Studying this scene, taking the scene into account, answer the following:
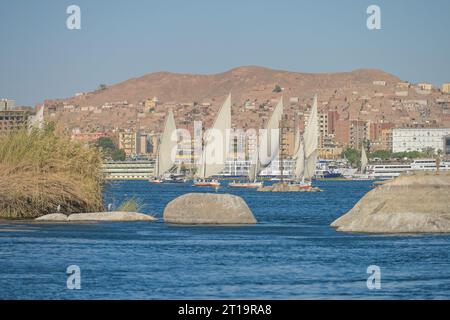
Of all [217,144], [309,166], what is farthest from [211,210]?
[309,166]

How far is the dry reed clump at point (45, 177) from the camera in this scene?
5294cm

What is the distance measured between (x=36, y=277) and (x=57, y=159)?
2152 centimetres

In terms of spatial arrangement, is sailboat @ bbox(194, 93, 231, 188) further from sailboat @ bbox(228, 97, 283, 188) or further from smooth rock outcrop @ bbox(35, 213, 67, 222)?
smooth rock outcrop @ bbox(35, 213, 67, 222)

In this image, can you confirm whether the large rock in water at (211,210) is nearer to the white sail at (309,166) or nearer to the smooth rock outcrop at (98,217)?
the smooth rock outcrop at (98,217)

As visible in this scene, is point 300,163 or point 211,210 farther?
point 300,163

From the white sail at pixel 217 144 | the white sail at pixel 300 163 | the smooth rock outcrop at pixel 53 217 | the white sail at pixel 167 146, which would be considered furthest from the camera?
the white sail at pixel 300 163

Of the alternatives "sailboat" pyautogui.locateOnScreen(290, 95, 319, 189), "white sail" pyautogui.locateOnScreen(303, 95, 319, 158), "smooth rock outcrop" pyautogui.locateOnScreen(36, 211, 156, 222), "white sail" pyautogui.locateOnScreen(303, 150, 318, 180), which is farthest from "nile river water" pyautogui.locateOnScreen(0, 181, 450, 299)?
"white sail" pyautogui.locateOnScreen(303, 150, 318, 180)

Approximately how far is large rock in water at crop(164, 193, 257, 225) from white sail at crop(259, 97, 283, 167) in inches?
3044

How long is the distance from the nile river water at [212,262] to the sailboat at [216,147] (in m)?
71.7

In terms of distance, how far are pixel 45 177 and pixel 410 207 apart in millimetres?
16218

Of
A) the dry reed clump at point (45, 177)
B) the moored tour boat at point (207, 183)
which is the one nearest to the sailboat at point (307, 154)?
the moored tour boat at point (207, 183)

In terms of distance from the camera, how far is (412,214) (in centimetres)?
4703

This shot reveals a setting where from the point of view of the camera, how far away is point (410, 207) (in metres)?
47.1

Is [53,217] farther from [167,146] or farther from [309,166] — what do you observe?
[309,166]
